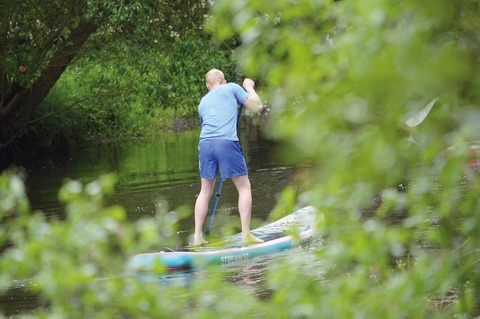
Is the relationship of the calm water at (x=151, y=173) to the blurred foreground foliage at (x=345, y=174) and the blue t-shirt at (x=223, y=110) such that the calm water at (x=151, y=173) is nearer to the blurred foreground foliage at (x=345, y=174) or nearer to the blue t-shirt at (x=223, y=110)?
the blue t-shirt at (x=223, y=110)

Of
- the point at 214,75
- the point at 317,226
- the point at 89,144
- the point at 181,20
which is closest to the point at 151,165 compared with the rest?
the point at 181,20

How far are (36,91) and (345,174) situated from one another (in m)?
23.4

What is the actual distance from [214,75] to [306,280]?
7320mm

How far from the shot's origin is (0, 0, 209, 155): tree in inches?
739

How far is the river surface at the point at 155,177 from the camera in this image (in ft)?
39.0

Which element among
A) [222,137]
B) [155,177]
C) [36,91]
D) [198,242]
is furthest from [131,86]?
[198,242]

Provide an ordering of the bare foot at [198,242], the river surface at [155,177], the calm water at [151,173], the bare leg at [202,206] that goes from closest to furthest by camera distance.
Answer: the bare foot at [198,242] → the bare leg at [202,206] → the river surface at [155,177] → the calm water at [151,173]

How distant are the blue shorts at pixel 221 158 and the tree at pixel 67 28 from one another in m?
8.04

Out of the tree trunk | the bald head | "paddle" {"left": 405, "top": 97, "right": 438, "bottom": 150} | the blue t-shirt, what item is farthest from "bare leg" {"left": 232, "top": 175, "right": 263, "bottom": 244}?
the tree trunk

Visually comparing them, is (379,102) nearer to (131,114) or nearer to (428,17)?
(428,17)

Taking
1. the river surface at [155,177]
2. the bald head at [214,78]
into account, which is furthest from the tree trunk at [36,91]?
the bald head at [214,78]

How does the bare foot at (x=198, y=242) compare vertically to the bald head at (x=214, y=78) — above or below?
below

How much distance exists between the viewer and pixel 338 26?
2.94 m

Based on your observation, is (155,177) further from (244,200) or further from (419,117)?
(419,117)
